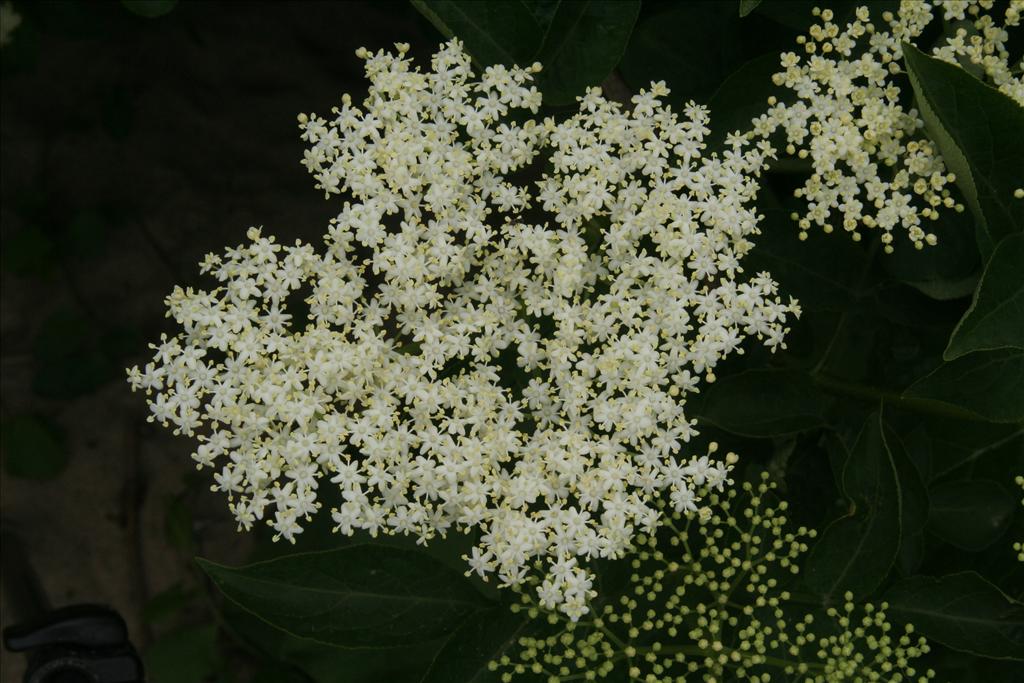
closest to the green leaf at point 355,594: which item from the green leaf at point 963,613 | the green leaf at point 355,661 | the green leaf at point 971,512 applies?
the green leaf at point 355,661

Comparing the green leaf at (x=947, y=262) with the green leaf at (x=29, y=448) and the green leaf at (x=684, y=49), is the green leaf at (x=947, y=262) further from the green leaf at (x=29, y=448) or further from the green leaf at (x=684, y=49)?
the green leaf at (x=29, y=448)

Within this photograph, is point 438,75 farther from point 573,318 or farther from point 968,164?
point 968,164

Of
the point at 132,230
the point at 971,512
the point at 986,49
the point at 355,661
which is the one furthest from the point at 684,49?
the point at 132,230

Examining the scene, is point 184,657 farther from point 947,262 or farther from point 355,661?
point 947,262

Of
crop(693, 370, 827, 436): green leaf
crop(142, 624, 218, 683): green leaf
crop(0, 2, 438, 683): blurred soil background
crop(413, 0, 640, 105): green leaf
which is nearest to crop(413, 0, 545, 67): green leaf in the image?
crop(413, 0, 640, 105): green leaf

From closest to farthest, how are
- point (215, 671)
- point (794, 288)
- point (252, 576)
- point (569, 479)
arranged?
point (569, 479) → point (252, 576) → point (794, 288) → point (215, 671)

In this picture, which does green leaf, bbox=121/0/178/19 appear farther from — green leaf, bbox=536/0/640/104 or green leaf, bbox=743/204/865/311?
green leaf, bbox=743/204/865/311

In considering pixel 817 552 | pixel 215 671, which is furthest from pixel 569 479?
pixel 215 671
